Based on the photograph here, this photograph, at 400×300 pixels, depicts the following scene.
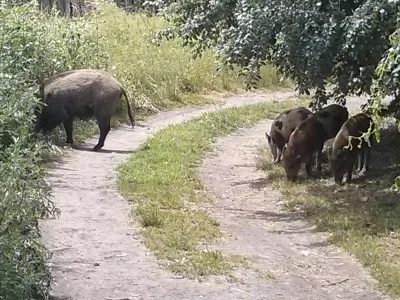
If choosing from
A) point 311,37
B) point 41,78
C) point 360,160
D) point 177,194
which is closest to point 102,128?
point 41,78

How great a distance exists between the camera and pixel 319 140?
11.7 m

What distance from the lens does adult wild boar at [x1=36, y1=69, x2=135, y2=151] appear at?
12.2m

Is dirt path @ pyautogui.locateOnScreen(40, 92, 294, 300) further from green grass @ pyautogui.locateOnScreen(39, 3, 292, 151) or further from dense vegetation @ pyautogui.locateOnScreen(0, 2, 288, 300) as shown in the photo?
green grass @ pyautogui.locateOnScreen(39, 3, 292, 151)

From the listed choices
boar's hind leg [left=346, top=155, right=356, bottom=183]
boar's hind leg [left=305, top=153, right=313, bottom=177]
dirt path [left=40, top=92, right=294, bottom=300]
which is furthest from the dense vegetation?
boar's hind leg [left=346, top=155, right=356, bottom=183]

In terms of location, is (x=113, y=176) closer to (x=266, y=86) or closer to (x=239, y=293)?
(x=239, y=293)

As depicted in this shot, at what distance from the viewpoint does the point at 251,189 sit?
11.0 m

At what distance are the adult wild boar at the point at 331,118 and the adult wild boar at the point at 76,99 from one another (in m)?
3.08

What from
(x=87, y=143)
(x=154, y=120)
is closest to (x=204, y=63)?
(x=154, y=120)

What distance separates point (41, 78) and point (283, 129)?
12.6 feet

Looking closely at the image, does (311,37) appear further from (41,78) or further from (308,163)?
(41,78)

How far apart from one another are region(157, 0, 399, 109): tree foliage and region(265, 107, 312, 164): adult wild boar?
1.98m

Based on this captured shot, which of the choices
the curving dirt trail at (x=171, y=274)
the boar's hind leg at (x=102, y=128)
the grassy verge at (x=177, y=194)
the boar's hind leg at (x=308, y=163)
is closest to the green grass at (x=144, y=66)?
the boar's hind leg at (x=102, y=128)

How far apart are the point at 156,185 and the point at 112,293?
3.76 metres

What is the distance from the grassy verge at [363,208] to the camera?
7746 mm
